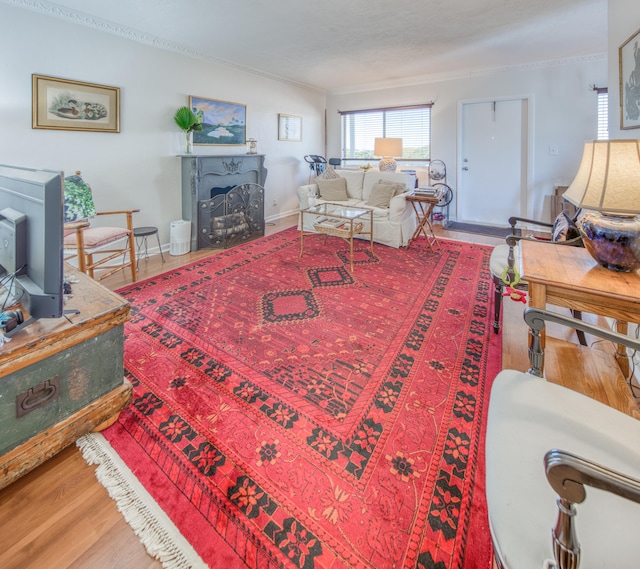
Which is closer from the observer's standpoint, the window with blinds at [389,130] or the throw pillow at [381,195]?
the throw pillow at [381,195]

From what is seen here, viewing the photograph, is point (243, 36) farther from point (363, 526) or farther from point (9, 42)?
point (363, 526)

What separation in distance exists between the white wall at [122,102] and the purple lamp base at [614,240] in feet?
13.8

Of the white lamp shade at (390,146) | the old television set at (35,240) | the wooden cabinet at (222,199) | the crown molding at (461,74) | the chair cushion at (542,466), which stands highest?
the crown molding at (461,74)

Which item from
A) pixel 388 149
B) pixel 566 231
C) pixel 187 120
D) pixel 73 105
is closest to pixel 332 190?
pixel 388 149

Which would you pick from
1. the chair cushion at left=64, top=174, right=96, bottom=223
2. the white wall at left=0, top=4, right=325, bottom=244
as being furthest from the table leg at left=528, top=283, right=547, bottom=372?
the white wall at left=0, top=4, right=325, bottom=244

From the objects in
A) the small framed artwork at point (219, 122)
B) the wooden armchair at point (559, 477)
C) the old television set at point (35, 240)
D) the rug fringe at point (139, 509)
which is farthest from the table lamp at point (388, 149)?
the rug fringe at point (139, 509)

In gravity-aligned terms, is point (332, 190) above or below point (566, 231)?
above

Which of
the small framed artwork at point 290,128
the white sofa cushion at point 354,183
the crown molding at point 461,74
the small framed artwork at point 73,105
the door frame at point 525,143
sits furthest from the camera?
the small framed artwork at point 290,128

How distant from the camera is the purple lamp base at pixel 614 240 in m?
1.31

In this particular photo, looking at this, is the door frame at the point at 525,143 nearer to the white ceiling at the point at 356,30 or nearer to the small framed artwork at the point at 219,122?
the white ceiling at the point at 356,30

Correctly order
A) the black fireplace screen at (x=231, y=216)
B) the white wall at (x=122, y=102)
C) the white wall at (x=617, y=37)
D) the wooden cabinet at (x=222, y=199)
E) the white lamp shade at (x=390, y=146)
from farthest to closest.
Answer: the white lamp shade at (x=390, y=146) → the black fireplace screen at (x=231, y=216) → the wooden cabinet at (x=222, y=199) → the white wall at (x=122, y=102) → the white wall at (x=617, y=37)

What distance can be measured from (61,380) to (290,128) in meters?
5.96

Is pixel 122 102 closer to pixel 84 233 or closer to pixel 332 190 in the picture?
pixel 84 233

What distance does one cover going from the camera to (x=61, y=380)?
1.37 m
